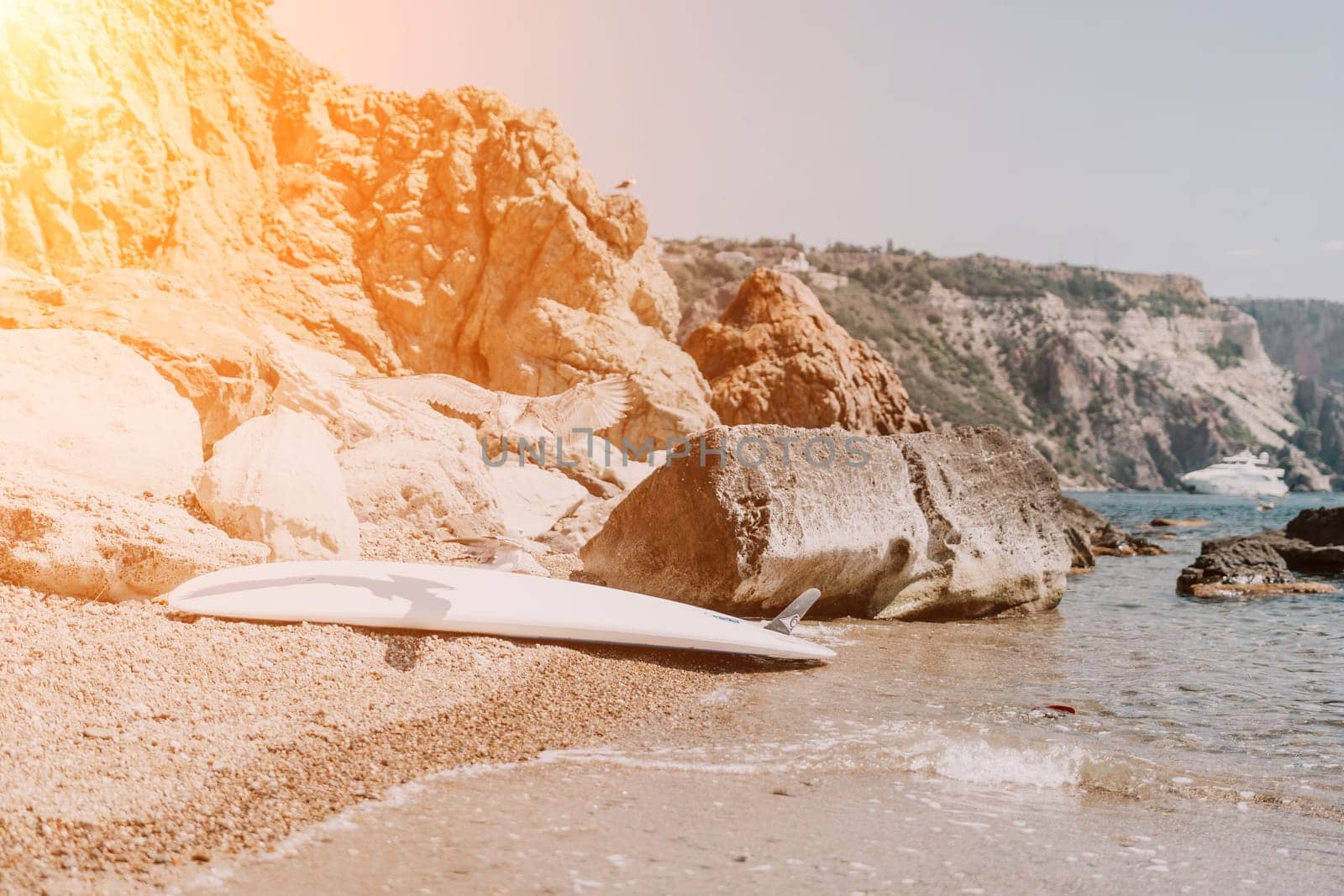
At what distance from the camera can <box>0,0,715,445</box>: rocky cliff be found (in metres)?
11.9

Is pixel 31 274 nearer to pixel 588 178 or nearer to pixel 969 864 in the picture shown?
pixel 588 178

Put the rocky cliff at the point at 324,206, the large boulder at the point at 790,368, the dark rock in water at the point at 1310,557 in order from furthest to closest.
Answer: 1. the large boulder at the point at 790,368
2. the dark rock in water at the point at 1310,557
3. the rocky cliff at the point at 324,206

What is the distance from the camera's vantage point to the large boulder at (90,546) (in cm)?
545

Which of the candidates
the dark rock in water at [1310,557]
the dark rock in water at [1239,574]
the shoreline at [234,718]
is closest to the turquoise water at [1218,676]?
the dark rock in water at [1239,574]

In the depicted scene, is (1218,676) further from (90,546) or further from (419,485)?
(90,546)

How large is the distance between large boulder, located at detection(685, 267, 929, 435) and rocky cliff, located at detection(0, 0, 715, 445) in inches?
104

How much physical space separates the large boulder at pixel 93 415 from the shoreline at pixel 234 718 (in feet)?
6.38

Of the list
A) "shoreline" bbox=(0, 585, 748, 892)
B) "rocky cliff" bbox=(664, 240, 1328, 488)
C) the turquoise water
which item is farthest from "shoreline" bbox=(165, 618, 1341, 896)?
"rocky cliff" bbox=(664, 240, 1328, 488)

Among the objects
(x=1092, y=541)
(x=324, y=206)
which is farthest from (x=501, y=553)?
(x=1092, y=541)

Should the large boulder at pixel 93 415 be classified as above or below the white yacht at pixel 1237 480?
below

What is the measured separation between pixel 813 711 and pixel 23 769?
3.63 m

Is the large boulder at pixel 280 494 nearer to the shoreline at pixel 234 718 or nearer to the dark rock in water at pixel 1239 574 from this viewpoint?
the shoreline at pixel 234 718

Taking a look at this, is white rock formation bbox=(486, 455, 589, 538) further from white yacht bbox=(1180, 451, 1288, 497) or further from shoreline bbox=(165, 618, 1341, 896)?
white yacht bbox=(1180, 451, 1288, 497)

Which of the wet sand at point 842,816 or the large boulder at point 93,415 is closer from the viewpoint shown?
the wet sand at point 842,816
